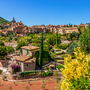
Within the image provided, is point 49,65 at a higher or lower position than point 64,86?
lower

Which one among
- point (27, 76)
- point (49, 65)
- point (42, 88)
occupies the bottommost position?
point (42, 88)

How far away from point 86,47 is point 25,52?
18.9 meters

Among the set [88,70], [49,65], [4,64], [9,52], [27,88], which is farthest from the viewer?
[9,52]

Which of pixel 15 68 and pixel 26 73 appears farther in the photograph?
pixel 15 68

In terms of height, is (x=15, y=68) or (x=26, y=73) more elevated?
(x=15, y=68)

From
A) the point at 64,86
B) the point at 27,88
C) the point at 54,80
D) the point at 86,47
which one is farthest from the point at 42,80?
the point at 64,86

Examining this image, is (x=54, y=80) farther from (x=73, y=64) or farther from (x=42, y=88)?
(x=73, y=64)

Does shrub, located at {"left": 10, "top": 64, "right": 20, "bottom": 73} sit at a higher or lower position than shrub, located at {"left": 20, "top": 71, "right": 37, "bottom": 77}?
higher

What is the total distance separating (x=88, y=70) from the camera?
5266 mm

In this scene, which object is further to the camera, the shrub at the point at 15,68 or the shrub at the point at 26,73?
the shrub at the point at 15,68

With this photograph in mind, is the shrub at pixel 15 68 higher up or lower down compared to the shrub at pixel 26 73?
higher up

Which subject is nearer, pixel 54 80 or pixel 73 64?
pixel 73 64

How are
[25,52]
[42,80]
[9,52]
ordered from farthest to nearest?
1. [9,52]
2. [25,52]
3. [42,80]

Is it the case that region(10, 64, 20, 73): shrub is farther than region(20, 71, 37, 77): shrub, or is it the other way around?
region(10, 64, 20, 73): shrub
